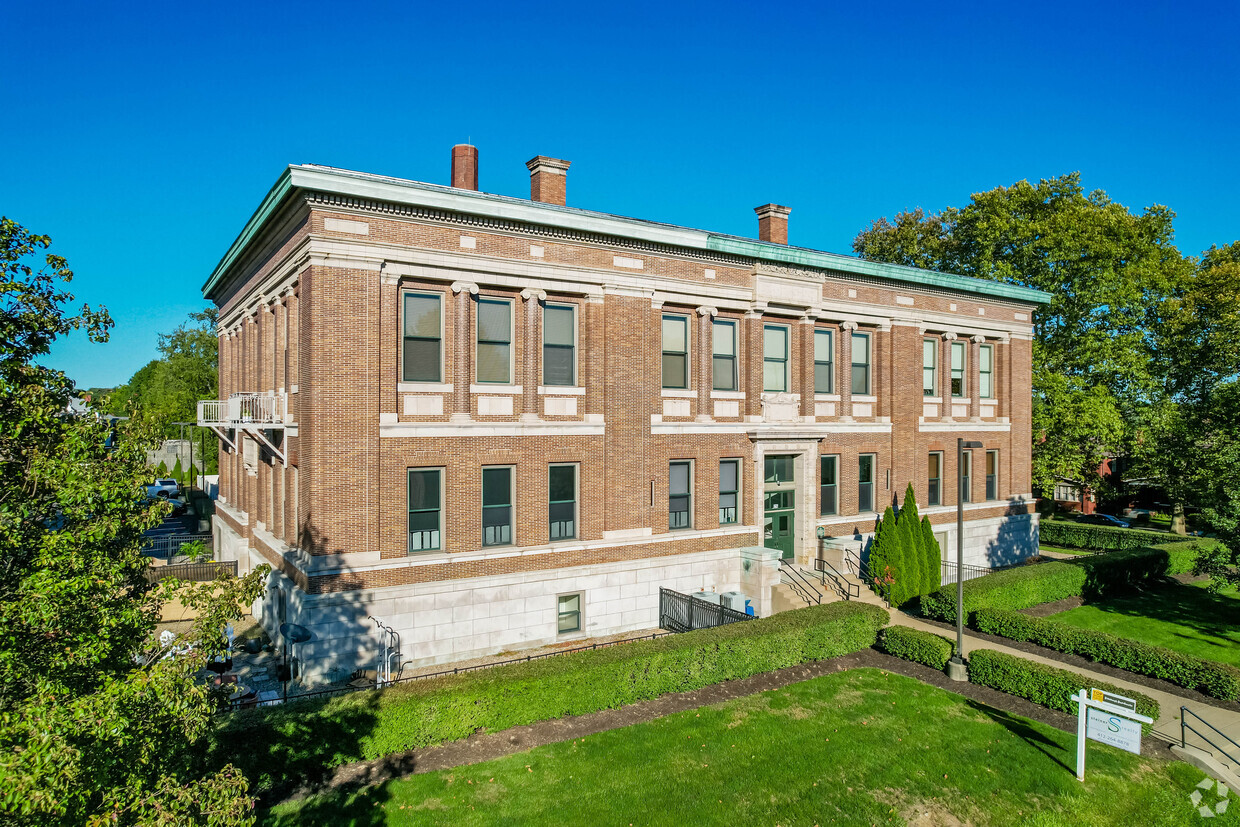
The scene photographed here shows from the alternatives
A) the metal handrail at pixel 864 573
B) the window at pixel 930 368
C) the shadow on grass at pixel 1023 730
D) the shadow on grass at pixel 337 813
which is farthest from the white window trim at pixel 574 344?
the window at pixel 930 368

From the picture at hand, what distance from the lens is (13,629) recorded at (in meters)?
5.65

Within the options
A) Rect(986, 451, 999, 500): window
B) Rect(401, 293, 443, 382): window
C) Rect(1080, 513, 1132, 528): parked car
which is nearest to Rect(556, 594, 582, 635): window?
Rect(401, 293, 443, 382): window

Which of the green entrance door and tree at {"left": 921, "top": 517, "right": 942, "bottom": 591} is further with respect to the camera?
the green entrance door

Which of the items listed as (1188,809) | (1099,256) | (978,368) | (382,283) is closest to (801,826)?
(1188,809)

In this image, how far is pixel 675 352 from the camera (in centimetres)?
2305

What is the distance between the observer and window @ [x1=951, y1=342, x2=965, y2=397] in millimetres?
30688

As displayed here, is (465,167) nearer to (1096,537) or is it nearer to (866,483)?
(866,483)

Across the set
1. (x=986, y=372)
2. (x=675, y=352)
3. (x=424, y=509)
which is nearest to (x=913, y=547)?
(x=675, y=352)

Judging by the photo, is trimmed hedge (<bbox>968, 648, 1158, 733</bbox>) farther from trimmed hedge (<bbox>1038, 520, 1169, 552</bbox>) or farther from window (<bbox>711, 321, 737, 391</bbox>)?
trimmed hedge (<bbox>1038, 520, 1169, 552</bbox>)

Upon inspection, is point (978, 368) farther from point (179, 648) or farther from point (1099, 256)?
point (179, 648)

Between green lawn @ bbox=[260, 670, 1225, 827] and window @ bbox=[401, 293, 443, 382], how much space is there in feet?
32.4

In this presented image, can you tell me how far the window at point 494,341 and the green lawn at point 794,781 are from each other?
9.89m

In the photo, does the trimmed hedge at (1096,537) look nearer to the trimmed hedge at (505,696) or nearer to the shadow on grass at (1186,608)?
the shadow on grass at (1186,608)

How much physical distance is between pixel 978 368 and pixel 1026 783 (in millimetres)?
22151
